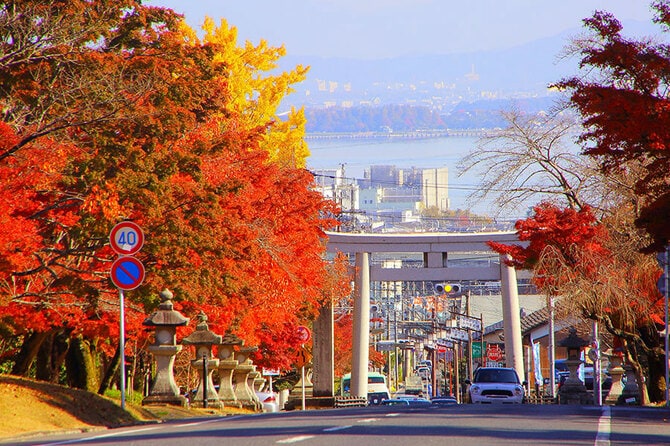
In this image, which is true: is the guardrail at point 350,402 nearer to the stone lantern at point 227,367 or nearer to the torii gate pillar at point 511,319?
the torii gate pillar at point 511,319

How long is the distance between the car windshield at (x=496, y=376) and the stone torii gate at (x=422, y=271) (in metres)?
13.5

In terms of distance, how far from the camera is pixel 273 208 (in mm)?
34469

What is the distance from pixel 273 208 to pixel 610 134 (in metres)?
15.8

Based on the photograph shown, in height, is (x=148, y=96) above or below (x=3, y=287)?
above

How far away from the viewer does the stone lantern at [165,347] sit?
22688 mm

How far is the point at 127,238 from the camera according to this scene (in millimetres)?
18453

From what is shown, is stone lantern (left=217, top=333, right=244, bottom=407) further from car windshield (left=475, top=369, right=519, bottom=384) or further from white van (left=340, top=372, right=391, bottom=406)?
white van (left=340, top=372, right=391, bottom=406)

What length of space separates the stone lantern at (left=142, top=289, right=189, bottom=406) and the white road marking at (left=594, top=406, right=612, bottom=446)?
9154 mm

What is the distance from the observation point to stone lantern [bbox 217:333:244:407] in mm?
29016

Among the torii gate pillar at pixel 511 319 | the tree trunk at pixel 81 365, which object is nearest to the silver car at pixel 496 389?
the tree trunk at pixel 81 365

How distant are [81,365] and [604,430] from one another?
18713mm

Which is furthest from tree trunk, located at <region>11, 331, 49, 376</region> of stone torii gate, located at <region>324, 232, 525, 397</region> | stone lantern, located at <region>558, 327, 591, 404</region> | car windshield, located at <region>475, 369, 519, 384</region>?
stone torii gate, located at <region>324, 232, 525, 397</region>

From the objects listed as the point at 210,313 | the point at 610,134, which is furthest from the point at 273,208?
the point at 610,134

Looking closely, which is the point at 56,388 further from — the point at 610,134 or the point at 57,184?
the point at 610,134
